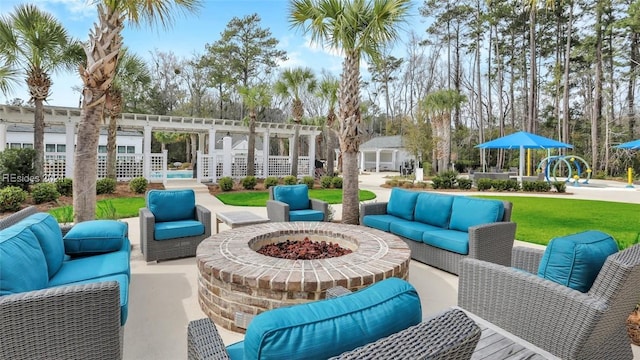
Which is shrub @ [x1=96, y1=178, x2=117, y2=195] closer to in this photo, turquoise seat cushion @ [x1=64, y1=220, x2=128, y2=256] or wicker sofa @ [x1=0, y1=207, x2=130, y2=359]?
turquoise seat cushion @ [x1=64, y1=220, x2=128, y2=256]

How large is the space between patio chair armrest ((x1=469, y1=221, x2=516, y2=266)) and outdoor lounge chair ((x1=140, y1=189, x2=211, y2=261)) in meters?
3.71

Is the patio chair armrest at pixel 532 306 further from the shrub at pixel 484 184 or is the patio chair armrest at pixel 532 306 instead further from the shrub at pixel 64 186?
the shrub at pixel 484 184

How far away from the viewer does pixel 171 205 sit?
5.43 m

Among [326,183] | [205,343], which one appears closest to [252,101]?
[326,183]

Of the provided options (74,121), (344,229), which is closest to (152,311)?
(344,229)

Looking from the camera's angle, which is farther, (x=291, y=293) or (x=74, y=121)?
(x=74, y=121)

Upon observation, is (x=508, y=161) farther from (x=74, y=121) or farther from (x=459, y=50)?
(x=74, y=121)

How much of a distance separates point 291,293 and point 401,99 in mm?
40422

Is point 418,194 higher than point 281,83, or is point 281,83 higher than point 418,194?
point 281,83

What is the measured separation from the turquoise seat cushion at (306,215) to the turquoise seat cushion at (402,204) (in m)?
1.28

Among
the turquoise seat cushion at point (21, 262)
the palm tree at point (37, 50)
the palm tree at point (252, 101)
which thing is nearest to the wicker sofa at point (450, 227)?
the turquoise seat cushion at point (21, 262)

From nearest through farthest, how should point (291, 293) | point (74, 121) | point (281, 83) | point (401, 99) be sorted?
point (291, 293) → point (74, 121) → point (281, 83) → point (401, 99)

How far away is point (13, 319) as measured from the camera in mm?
1791

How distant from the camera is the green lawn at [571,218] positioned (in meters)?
6.89
